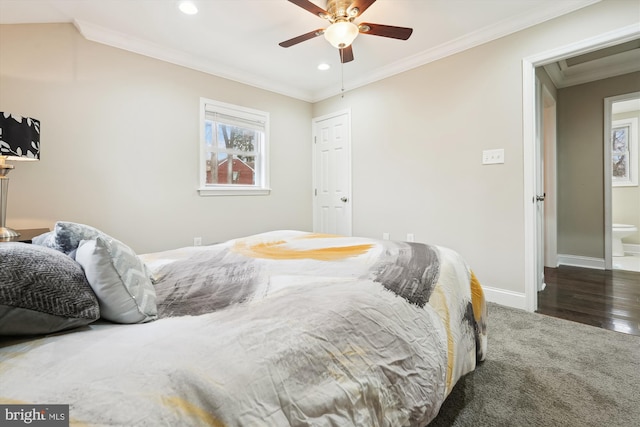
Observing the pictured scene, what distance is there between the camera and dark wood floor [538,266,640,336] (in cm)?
229

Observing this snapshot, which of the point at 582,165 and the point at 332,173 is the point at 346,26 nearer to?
the point at 332,173

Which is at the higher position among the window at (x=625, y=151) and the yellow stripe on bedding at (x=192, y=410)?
the window at (x=625, y=151)

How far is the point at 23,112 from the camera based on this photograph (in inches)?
91.6

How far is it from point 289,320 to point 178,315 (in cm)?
33

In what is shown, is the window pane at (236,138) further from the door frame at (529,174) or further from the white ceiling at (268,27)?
the door frame at (529,174)

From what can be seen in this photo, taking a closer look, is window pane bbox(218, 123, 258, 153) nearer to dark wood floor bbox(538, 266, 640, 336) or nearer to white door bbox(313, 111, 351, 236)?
white door bbox(313, 111, 351, 236)

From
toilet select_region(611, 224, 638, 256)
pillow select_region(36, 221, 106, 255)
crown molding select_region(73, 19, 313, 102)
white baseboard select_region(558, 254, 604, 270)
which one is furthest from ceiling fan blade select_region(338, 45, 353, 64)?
toilet select_region(611, 224, 638, 256)

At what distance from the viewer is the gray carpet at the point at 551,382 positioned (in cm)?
129

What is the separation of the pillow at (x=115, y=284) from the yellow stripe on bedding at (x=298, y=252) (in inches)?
26.6

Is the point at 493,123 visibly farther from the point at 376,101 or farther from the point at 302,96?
the point at 302,96

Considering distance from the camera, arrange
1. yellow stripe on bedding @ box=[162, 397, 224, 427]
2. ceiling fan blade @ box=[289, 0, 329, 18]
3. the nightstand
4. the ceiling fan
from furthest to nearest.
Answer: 1. the ceiling fan
2. ceiling fan blade @ box=[289, 0, 329, 18]
3. the nightstand
4. yellow stripe on bedding @ box=[162, 397, 224, 427]

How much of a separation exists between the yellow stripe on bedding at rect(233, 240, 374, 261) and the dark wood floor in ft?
6.86

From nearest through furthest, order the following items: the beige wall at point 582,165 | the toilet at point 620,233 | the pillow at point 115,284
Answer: the pillow at point 115,284
the beige wall at point 582,165
the toilet at point 620,233

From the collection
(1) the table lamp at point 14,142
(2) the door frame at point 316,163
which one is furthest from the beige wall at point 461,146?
(1) the table lamp at point 14,142
